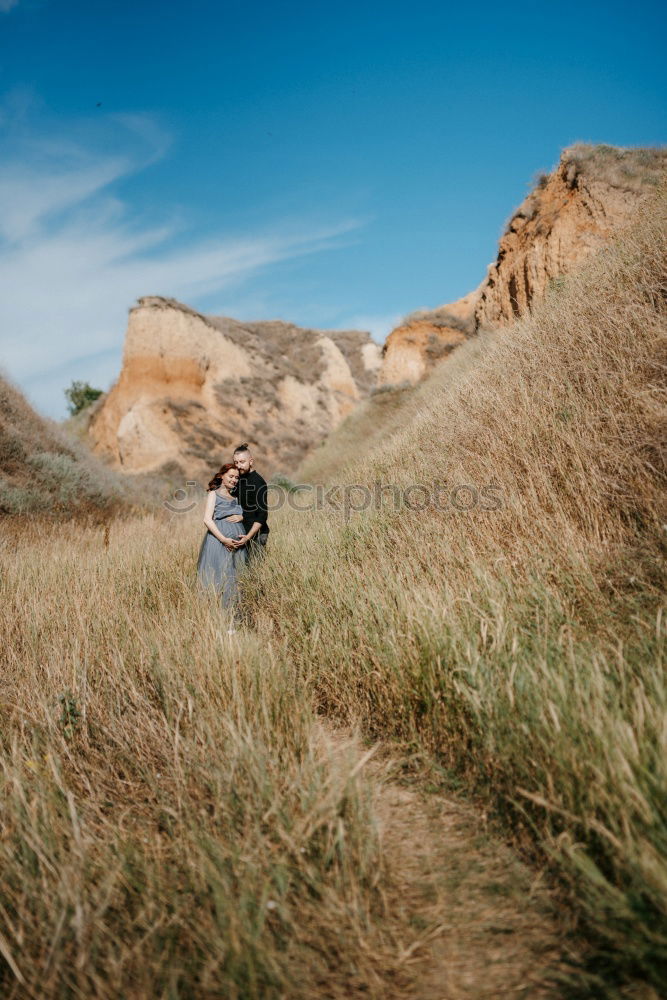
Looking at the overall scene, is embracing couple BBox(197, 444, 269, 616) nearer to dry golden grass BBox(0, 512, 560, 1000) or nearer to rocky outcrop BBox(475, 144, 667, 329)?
dry golden grass BBox(0, 512, 560, 1000)

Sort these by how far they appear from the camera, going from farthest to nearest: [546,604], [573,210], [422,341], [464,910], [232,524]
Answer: [422,341] → [573,210] → [232,524] → [546,604] → [464,910]

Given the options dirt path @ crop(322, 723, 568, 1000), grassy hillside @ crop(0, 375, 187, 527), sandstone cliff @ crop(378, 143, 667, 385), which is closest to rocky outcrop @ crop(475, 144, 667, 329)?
sandstone cliff @ crop(378, 143, 667, 385)

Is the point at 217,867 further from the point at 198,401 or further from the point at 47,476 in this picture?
the point at 198,401

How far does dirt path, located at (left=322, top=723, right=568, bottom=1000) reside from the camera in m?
1.20

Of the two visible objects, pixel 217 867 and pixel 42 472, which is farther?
pixel 42 472

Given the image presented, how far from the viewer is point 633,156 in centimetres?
977

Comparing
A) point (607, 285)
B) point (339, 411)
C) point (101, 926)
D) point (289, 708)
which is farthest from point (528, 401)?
point (339, 411)

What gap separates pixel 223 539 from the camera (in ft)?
16.8

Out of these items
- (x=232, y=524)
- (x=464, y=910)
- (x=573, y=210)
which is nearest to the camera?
(x=464, y=910)

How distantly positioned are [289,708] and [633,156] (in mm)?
12833

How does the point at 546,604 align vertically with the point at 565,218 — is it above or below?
below

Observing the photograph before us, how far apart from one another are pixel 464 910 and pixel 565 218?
12255 mm

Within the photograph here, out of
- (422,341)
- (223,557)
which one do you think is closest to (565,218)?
(422,341)

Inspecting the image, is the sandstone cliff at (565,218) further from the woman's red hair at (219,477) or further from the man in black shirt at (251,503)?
the woman's red hair at (219,477)
